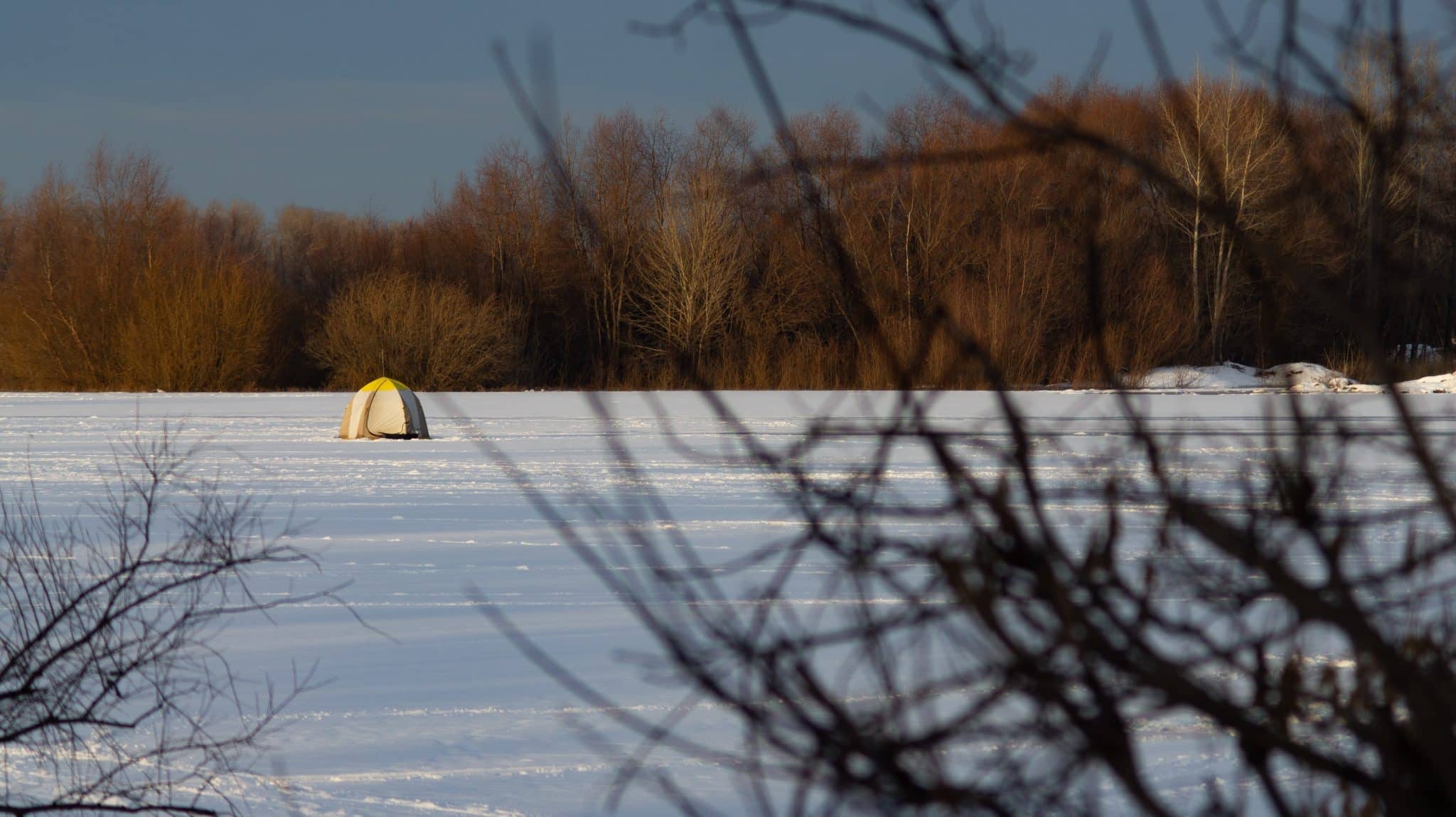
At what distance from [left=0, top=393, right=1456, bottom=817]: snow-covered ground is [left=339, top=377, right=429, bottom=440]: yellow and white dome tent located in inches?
31.8

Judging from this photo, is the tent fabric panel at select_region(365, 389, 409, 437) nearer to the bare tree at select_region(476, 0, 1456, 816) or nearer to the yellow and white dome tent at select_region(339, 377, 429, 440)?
the yellow and white dome tent at select_region(339, 377, 429, 440)

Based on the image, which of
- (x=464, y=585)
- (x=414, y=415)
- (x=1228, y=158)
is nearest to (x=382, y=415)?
(x=414, y=415)

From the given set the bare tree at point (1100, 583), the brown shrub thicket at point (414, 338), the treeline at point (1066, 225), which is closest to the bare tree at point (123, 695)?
the treeline at point (1066, 225)

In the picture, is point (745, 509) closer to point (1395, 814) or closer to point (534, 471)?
point (534, 471)

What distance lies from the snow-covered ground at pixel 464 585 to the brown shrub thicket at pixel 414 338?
59.5ft

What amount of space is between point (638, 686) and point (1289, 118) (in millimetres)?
4877

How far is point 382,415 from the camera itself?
18.6 metres

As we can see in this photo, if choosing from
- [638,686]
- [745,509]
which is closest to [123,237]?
[745,509]

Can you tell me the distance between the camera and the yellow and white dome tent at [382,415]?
60.8ft

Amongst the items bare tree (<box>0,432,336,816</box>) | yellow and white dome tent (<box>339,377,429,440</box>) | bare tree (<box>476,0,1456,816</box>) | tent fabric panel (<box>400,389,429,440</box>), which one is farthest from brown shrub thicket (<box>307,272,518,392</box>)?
→ bare tree (<box>476,0,1456,816</box>)

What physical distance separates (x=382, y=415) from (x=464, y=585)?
11692 millimetres

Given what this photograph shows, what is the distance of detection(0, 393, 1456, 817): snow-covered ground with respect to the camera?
425 centimetres

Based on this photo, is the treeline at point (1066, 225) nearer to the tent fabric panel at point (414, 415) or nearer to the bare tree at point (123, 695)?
the bare tree at point (123, 695)

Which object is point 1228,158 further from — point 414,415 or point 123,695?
point 414,415
